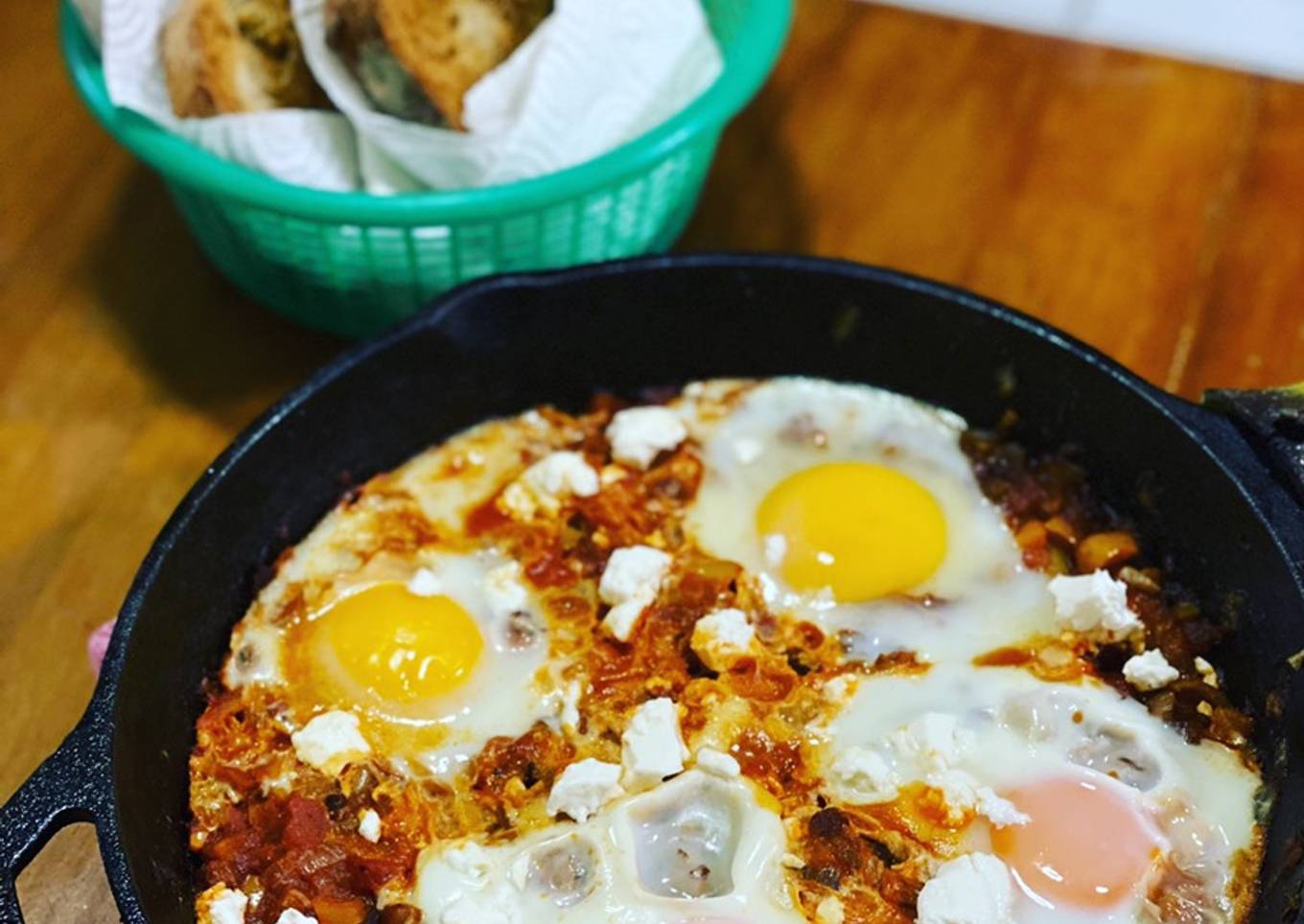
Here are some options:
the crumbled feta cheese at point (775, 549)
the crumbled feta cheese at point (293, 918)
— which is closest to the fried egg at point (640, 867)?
the crumbled feta cheese at point (293, 918)

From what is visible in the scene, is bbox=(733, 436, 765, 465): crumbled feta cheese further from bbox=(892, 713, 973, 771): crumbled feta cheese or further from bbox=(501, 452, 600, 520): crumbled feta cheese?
bbox=(892, 713, 973, 771): crumbled feta cheese

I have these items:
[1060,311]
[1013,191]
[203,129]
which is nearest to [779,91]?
[1013,191]

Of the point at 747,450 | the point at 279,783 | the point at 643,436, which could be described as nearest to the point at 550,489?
the point at 643,436

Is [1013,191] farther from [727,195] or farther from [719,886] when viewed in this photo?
[719,886]

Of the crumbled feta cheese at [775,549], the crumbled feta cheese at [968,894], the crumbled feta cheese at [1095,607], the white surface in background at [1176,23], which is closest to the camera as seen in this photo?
the crumbled feta cheese at [968,894]

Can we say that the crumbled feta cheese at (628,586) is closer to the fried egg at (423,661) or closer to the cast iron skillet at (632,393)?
the fried egg at (423,661)
